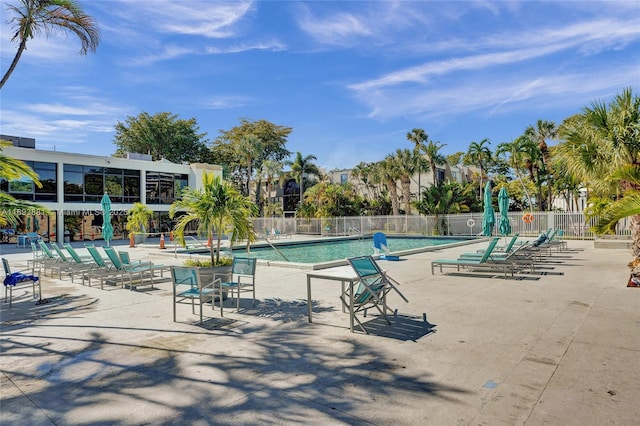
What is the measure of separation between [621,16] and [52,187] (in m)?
32.9

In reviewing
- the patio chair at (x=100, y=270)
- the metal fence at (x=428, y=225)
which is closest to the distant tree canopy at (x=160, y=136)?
the metal fence at (x=428, y=225)

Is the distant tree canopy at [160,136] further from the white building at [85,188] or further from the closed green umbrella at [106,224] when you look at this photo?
the closed green umbrella at [106,224]

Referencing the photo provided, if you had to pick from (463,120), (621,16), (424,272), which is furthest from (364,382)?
(463,120)

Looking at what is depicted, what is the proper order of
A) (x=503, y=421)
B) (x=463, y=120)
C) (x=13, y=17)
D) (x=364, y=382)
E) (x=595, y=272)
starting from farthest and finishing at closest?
(x=463, y=120) → (x=595, y=272) → (x=13, y=17) → (x=364, y=382) → (x=503, y=421)

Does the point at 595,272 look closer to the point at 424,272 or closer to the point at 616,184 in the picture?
the point at 616,184

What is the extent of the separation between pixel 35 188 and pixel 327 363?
31783mm

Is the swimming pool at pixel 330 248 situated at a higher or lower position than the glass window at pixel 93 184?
lower

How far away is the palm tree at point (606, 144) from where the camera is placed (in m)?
10.5

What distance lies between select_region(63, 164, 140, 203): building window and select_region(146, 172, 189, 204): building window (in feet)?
3.68

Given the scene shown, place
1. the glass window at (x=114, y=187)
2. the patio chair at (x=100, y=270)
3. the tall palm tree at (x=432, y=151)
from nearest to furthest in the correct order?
the patio chair at (x=100, y=270)
the glass window at (x=114, y=187)
the tall palm tree at (x=432, y=151)

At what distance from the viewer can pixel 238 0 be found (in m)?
9.70

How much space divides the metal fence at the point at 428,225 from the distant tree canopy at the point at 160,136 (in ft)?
63.5

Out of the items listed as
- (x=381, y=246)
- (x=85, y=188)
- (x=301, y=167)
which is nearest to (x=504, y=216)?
(x=381, y=246)

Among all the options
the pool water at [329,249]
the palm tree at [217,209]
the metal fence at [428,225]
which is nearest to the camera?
the palm tree at [217,209]
